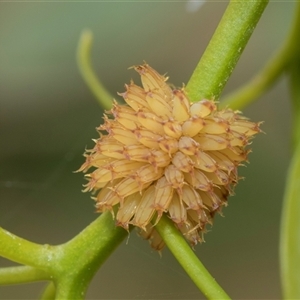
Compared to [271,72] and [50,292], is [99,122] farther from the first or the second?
[50,292]

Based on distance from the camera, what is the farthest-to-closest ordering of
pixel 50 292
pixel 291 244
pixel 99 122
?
1. pixel 99 122
2. pixel 50 292
3. pixel 291 244

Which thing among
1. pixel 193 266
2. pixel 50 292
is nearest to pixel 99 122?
pixel 50 292

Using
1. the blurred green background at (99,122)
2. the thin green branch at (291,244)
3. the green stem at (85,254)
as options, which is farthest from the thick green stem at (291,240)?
the blurred green background at (99,122)

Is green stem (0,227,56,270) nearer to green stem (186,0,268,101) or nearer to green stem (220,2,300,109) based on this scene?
green stem (186,0,268,101)

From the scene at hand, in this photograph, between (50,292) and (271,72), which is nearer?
(50,292)

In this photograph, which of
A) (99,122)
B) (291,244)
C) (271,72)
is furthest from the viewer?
(99,122)

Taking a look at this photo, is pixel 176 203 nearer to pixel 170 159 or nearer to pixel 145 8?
pixel 170 159
